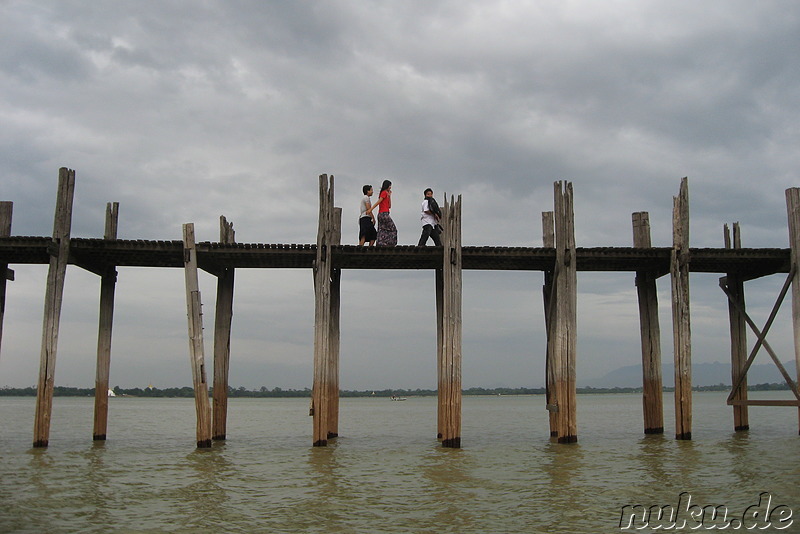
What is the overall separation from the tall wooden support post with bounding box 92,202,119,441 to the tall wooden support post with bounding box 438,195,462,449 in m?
8.55

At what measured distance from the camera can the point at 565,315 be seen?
16.8 m

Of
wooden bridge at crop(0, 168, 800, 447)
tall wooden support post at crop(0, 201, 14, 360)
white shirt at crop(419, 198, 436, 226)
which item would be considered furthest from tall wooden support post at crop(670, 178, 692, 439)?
tall wooden support post at crop(0, 201, 14, 360)

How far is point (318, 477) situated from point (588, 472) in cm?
527

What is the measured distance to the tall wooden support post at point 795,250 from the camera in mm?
17641

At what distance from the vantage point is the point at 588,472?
13.7m

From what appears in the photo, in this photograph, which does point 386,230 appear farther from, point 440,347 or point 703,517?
point 703,517

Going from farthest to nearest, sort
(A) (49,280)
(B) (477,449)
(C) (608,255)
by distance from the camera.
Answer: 1. (B) (477,449)
2. (C) (608,255)
3. (A) (49,280)

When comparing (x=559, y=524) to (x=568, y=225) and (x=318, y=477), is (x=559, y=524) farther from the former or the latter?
(x=568, y=225)

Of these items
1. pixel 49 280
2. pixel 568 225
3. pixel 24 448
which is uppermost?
pixel 568 225

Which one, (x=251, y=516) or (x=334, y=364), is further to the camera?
(x=334, y=364)

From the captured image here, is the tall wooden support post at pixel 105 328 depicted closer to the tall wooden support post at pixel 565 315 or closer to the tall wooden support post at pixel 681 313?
the tall wooden support post at pixel 565 315

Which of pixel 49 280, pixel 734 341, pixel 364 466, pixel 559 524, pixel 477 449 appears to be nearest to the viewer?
pixel 559 524

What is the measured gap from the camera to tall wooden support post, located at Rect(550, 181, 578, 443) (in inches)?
651

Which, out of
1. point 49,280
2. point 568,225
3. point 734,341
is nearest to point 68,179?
point 49,280
